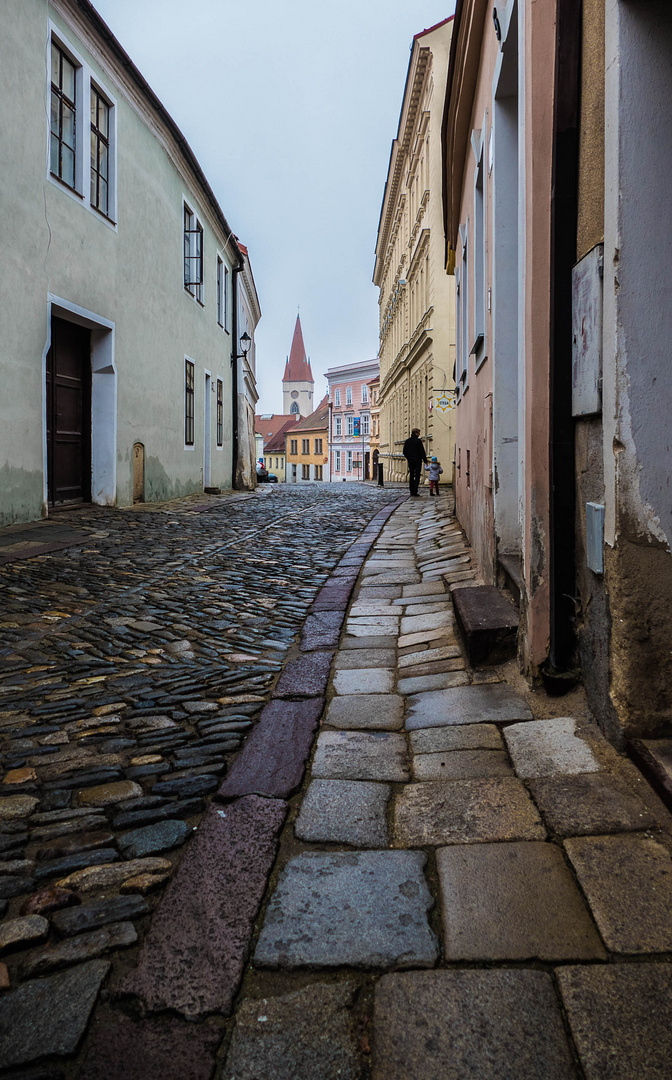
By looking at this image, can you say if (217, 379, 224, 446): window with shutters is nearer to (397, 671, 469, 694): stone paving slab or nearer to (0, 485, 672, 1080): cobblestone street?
(0, 485, 672, 1080): cobblestone street

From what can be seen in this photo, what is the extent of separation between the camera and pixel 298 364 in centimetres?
11656

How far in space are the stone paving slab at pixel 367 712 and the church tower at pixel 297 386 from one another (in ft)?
369

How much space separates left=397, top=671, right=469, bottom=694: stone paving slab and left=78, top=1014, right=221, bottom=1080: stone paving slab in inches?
83.1

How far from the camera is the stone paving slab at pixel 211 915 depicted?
1554mm

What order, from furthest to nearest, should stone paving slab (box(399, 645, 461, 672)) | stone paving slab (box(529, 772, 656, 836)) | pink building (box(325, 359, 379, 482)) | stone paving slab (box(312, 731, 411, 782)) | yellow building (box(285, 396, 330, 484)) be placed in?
yellow building (box(285, 396, 330, 484)) < pink building (box(325, 359, 379, 482)) < stone paving slab (box(399, 645, 461, 672)) < stone paving slab (box(312, 731, 411, 782)) < stone paving slab (box(529, 772, 656, 836))

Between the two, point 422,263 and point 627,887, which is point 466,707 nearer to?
point 627,887

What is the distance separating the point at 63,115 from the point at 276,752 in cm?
1074

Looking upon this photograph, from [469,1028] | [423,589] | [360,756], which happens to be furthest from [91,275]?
[469,1028]

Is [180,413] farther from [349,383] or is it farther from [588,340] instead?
[349,383]

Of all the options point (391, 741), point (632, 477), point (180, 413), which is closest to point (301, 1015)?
point (391, 741)

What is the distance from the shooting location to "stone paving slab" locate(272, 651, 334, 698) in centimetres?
347

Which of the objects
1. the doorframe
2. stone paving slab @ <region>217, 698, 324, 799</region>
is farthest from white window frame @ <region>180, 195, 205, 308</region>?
stone paving slab @ <region>217, 698, 324, 799</region>

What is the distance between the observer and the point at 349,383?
2906 inches

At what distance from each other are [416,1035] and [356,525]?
945 cm
